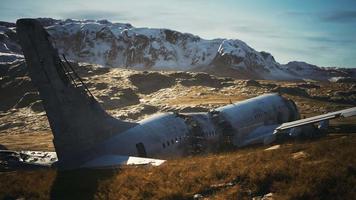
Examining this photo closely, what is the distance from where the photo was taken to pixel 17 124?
3425 inches

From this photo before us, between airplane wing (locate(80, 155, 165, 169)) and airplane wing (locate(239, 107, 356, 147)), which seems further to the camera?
airplane wing (locate(239, 107, 356, 147))

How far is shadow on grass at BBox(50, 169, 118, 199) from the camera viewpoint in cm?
1493

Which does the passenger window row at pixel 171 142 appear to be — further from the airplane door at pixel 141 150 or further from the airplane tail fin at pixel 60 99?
the airplane tail fin at pixel 60 99

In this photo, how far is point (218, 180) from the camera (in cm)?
1459

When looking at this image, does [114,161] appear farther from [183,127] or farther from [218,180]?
[183,127]

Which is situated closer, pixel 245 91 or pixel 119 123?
pixel 119 123

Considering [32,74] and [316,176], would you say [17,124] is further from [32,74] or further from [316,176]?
[316,176]

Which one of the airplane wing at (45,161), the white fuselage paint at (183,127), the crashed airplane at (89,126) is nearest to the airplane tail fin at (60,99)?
the crashed airplane at (89,126)

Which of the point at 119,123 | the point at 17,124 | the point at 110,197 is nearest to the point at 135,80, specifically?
the point at 17,124

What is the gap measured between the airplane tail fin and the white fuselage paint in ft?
5.23

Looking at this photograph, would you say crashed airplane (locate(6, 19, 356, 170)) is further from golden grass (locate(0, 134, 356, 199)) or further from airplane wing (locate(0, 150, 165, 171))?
golden grass (locate(0, 134, 356, 199))

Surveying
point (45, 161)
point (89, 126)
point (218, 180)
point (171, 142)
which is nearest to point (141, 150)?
point (171, 142)

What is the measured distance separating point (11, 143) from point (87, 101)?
164 feet

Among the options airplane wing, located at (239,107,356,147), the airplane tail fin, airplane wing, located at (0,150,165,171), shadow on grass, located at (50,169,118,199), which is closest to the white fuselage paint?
airplane wing, located at (239,107,356,147)
